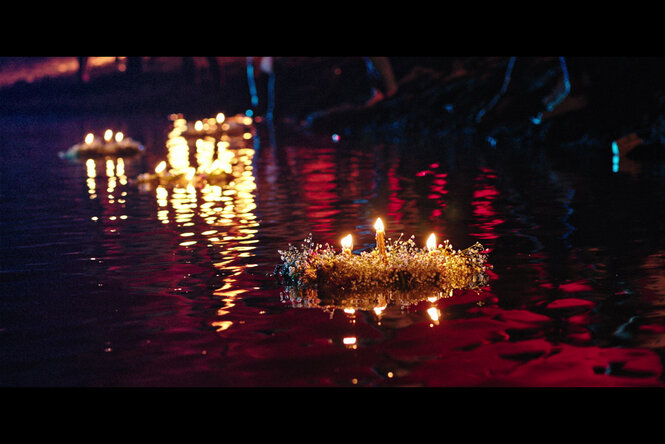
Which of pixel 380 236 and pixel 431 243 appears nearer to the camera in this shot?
pixel 431 243

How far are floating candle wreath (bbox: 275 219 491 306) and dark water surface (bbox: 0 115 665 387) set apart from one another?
37 cm

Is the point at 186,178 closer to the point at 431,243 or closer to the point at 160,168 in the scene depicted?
the point at 160,168

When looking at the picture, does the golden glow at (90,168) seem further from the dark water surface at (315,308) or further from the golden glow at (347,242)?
the golden glow at (347,242)

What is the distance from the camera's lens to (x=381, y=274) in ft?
34.1

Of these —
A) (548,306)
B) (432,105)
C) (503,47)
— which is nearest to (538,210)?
(503,47)

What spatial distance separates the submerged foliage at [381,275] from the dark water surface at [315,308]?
1.24ft

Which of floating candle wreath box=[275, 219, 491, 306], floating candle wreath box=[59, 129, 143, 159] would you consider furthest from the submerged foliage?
floating candle wreath box=[59, 129, 143, 159]

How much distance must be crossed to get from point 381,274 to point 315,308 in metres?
1.07

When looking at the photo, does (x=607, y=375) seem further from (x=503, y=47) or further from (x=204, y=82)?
(x=204, y=82)

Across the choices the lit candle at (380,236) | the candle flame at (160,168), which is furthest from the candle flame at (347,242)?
the candle flame at (160,168)

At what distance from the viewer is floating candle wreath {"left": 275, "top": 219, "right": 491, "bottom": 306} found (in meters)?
10.3

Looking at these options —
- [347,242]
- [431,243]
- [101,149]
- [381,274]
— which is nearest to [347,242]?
[347,242]

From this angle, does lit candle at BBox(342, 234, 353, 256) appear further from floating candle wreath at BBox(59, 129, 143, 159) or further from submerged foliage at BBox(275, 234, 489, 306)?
floating candle wreath at BBox(59, 129, 143, 159)
